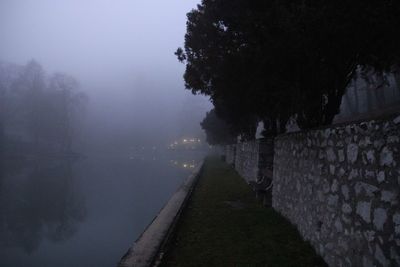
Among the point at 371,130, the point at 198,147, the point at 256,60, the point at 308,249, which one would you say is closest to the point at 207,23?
the point at 256,60

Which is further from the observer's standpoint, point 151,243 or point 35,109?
point 35,109

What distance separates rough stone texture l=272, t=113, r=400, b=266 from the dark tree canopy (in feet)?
4.73

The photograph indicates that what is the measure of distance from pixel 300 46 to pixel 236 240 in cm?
394

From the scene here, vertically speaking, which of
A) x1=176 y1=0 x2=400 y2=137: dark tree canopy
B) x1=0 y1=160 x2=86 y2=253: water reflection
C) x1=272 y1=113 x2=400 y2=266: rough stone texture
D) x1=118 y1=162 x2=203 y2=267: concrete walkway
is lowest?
x1=0 y1=160 x2=86 y2=253: water reflection

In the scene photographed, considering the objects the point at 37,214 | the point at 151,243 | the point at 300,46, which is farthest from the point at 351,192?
the point at 37,214

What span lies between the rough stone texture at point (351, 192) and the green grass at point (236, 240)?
0.43 meters

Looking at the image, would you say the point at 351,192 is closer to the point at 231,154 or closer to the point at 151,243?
the point at 151,243

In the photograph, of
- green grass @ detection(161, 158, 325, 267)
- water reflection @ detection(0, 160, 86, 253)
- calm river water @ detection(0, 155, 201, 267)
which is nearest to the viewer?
green grass @ detection(161, 158, 325, 267)

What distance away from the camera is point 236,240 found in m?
7.67

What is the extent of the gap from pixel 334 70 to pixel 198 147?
420ft

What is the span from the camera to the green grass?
6285 mm

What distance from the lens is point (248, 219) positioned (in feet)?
32.1

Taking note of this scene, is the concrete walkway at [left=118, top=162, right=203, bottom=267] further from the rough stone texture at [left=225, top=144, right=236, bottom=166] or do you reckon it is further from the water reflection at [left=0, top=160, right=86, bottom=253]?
the rough stone texture at [left=225, top=144, right=236, bottom=166]

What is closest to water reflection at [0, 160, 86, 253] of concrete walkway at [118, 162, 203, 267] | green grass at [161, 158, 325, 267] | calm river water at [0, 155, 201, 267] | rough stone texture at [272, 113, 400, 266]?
calm river water at [0, 155, 201, 267]
